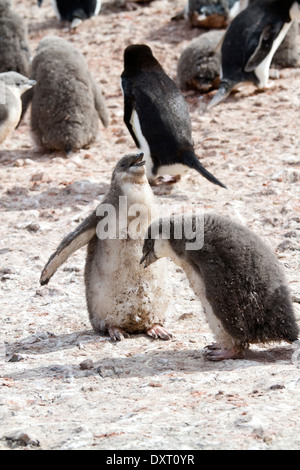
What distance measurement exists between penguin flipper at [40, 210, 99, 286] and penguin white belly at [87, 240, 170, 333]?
0.38 feet

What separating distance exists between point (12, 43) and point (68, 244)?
5.86 meters

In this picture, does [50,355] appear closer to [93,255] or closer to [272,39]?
[93,255]

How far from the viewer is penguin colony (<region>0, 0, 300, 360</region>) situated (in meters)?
4.03

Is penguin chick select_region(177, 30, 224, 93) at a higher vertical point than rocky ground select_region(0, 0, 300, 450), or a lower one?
higher

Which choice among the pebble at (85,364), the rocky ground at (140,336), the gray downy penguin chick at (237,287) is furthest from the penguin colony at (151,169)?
the pebble at (85,364)

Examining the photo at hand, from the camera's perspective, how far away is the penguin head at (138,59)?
299 inches

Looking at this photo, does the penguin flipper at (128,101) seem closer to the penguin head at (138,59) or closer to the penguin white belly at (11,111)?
the penguin head at (138,59)

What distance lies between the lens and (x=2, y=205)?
7.12 metres

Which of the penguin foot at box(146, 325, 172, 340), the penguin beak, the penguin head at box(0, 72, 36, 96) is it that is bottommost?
the penguin foot at box(146, 325, 172, 340)

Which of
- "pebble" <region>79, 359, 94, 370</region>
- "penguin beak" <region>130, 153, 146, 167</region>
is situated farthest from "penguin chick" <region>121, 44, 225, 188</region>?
"pebble" <region>79, 359, 94, 370</region>

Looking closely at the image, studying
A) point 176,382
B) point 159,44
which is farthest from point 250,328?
point 159,44

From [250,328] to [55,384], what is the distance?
0.98m

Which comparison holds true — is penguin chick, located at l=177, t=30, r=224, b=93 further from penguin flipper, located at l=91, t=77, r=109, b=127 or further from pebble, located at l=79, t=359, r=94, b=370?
pebble, located at l=79, t=359, r=94, b=370

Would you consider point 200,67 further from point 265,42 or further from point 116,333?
point 116,333
